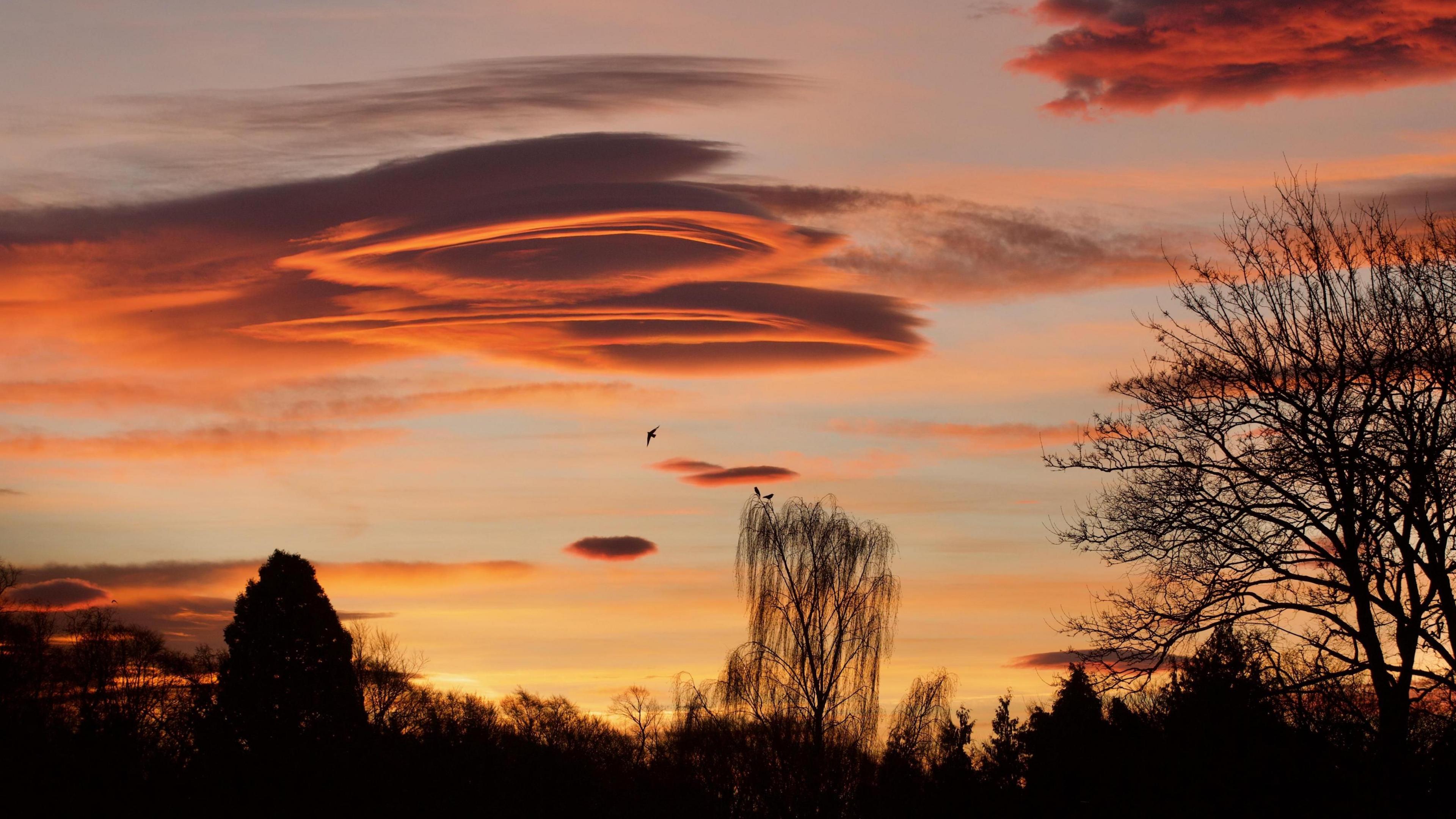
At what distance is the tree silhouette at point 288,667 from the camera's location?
3544cm

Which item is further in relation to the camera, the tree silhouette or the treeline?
the tree silhouette

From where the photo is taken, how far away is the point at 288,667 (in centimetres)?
3631

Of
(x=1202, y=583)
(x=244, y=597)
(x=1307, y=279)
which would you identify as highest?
(x=1307, y=279)

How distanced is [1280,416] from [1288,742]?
4895 millimetres

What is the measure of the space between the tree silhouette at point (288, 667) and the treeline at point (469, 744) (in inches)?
1.9

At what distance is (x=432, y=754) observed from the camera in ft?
114

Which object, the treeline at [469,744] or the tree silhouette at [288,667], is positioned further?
the tree silhouette at [288,667]

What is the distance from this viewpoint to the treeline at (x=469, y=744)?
70.0ft

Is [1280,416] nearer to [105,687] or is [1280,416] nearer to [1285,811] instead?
[1285,811]

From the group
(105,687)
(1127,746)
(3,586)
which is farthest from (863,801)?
(3,586)

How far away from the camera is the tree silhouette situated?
116ft

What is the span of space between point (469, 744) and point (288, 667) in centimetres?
576

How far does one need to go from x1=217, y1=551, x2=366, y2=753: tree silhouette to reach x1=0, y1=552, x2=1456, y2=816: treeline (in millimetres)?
48

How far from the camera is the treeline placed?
2134cm
